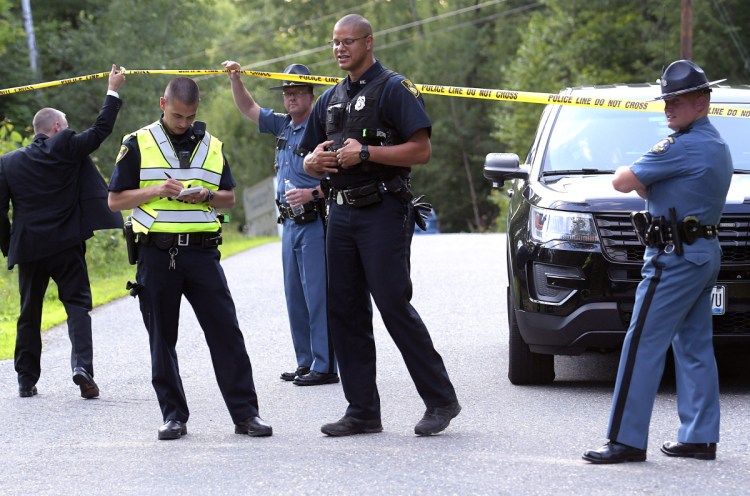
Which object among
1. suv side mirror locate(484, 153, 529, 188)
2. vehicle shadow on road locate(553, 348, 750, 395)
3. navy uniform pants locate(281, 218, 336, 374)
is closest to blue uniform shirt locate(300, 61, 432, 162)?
suv side mirror locate(484, 153, 529, 188)

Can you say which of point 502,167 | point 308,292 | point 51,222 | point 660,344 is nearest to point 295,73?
point 308,292

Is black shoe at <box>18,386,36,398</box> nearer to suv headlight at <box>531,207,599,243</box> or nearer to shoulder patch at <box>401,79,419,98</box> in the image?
suv headlight at <box>531,207,599,243</box>

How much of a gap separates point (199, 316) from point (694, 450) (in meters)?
2.66

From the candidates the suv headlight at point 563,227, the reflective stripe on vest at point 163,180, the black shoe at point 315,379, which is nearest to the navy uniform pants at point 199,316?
the reflective stripe on vest at point 163,180

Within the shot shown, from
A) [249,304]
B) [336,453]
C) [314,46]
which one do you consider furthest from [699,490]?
[314,46]

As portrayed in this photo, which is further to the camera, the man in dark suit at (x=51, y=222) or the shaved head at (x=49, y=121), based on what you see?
the shaved head at (x=49, y=121)

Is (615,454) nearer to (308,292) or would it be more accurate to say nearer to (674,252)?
(674,252)

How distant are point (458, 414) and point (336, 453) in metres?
0.99

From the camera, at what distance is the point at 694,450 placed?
6.14 m

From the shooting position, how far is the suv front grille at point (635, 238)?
24.5 ft

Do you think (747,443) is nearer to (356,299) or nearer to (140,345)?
(356,299)

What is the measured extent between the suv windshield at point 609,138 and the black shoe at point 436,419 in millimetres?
2141

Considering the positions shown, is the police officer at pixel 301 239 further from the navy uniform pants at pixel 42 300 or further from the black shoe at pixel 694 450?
the black shoe at pixel 694 450

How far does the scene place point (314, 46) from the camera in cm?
6384
